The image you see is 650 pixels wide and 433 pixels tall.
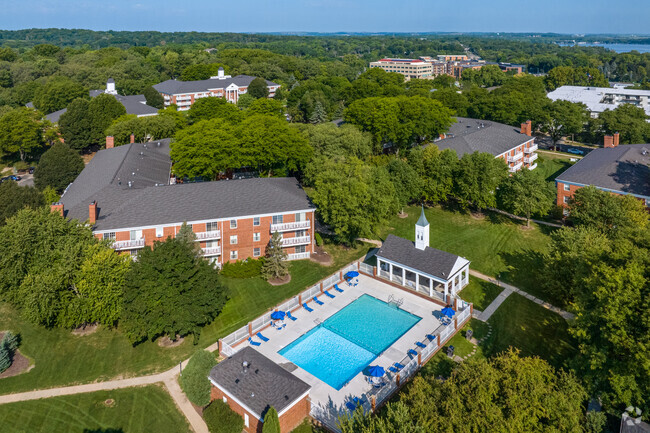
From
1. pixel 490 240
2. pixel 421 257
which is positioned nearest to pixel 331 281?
pixel 421 257

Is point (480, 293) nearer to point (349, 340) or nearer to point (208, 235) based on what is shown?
point (349, 340)

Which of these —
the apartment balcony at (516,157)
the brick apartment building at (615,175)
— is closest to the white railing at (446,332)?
the brick apartment building at (615,175)

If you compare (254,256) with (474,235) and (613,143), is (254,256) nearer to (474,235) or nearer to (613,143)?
(474,235)

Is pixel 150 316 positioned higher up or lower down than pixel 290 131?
lower down

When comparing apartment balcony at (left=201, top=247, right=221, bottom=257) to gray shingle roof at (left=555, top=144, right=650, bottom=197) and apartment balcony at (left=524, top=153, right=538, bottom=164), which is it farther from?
apartment balcony at (left=524, top=153, right=538, bottom=164)

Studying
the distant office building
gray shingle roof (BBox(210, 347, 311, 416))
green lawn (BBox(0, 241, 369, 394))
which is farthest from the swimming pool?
the distant office building

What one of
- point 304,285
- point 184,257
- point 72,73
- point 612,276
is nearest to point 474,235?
point 304,285
